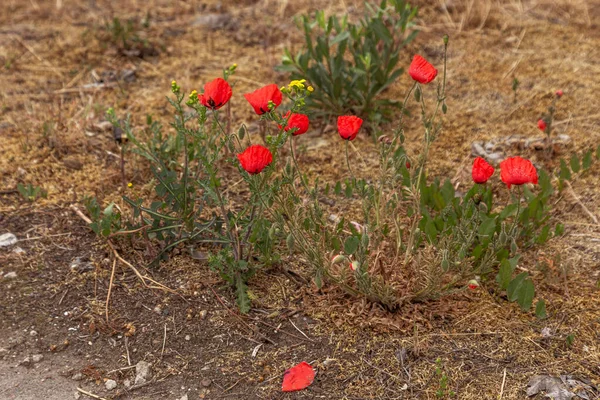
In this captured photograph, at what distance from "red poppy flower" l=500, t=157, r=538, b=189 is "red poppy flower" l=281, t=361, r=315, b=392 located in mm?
959

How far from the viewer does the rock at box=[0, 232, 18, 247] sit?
3047 mm

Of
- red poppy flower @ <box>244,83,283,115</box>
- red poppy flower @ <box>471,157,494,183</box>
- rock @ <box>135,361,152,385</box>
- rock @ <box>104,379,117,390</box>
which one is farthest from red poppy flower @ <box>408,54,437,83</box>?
rock @ <box>104,379,117,390</box>

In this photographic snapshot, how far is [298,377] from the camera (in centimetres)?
237

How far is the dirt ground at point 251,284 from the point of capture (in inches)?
95.7

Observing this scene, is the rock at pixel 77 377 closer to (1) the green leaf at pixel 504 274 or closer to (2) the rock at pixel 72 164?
(2) the rock at pixel 72 164

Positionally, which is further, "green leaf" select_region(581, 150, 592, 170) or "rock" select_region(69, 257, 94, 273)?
"green leaf" select_region(581, 150, 592, 170)

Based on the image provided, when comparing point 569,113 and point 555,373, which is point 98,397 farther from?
point 569,113

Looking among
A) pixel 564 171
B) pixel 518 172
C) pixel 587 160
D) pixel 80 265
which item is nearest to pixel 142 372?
pixel 80 265

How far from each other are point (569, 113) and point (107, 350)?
109 inches

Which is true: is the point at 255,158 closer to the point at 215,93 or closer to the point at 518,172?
the point at 215,93

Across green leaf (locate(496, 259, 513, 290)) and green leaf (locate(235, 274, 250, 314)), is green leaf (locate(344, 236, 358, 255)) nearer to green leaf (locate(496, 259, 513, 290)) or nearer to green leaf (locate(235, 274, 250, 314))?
A: green leaf (locate(235, 274, 250, 314))

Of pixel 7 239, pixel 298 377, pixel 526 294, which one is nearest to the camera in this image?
pixel 298 377

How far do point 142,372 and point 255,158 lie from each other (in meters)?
0.89

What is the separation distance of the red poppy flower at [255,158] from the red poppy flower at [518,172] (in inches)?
32.6
